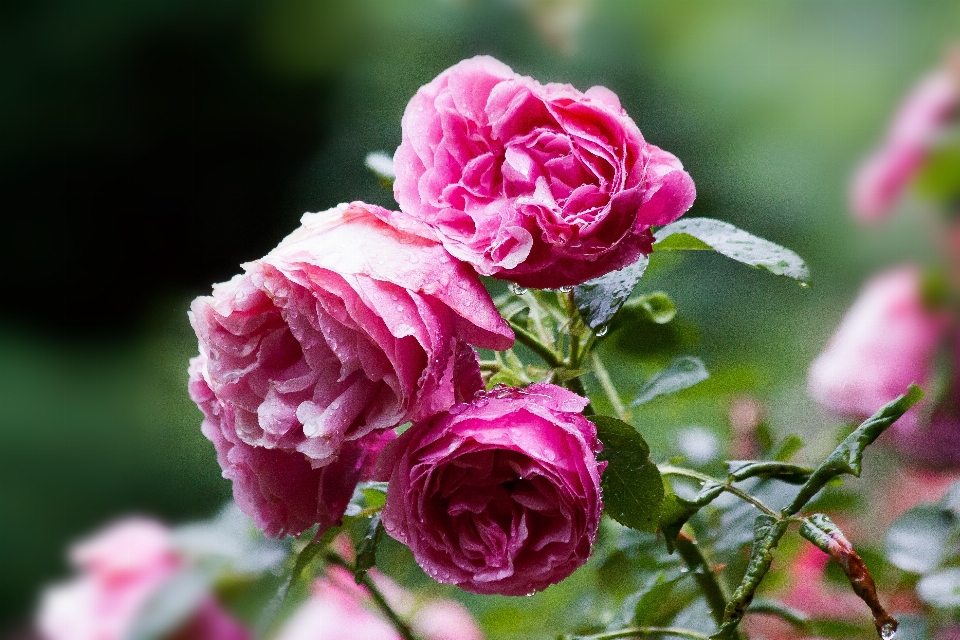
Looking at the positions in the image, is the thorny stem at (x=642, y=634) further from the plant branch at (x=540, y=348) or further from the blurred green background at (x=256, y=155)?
the blurred green background at (x=256, y=155)

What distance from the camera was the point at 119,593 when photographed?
1.37 ft

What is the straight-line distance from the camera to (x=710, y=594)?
0.31 meters

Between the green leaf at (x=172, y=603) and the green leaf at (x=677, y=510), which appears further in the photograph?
the green leaf at (x=172, y=603)

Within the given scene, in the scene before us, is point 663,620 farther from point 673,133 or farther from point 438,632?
point 673,133

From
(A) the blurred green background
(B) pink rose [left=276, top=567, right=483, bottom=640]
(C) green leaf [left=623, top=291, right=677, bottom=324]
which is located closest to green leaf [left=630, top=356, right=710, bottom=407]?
(C) green leaf [left=623, top=291, right=677, bottom=324]

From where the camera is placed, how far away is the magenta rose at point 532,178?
23cm

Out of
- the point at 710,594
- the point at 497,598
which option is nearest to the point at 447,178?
the point at 710,594

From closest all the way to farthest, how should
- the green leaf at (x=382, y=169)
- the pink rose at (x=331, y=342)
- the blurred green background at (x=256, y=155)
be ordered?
the pink rose at (x=331, y=342) → the green leaf at (x=382, y=169) → the blurred green background at (x=256, y=155)

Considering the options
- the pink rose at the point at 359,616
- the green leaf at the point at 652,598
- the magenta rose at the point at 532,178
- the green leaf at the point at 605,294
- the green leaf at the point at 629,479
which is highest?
the magenta rose at the point at 532,178

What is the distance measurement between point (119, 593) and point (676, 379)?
27 centimetres

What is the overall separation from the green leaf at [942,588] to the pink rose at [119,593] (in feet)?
0.87

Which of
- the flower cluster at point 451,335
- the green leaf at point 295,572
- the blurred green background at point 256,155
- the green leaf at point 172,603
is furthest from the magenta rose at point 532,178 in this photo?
the blurred green background at point 256,155

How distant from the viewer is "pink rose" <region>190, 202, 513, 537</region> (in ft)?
0.72

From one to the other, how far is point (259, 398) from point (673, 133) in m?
0.73
